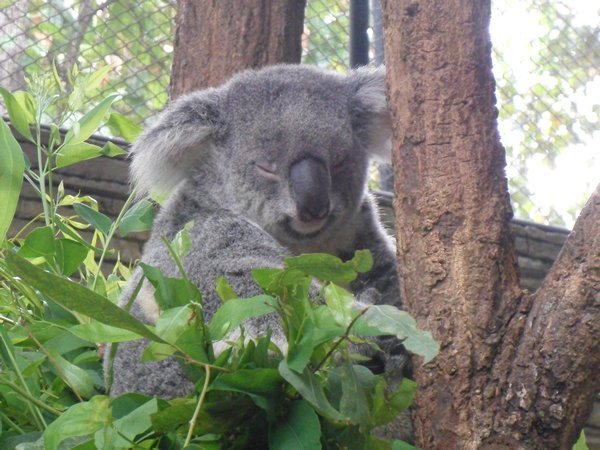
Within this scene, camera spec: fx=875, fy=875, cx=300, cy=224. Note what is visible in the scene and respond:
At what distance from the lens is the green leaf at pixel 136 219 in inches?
86.9

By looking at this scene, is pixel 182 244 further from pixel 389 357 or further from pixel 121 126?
pixel 121 126

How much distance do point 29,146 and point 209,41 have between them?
46.9 inches

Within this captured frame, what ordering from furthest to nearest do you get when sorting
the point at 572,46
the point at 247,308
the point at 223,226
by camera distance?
the point at 572,46, the point at 223,226, the point at 247,308

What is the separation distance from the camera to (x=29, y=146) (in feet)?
12.6

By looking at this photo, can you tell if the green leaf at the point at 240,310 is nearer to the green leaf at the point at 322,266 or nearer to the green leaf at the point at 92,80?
the green leaf at the point at 322,266

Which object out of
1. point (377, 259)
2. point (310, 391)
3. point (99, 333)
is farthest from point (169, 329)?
point (377, 259)

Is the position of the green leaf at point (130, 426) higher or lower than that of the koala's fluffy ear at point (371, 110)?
lower

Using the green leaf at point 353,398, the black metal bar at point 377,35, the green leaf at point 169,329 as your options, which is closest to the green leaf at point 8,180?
the green leaf at point 169,329

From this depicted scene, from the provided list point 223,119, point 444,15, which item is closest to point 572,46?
point 223,119

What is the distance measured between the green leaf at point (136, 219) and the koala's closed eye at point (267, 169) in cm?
35

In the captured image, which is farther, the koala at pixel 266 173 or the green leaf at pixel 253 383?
the koala at pixel 266 173

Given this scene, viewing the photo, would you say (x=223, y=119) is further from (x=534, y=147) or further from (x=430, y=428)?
(x=534, y=147)

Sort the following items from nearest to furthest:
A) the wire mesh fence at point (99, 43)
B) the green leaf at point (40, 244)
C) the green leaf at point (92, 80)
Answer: the green leaf at point (40, 244) < the green leaf at point (92, 80) < the wire mesh fence at point (99, 43)

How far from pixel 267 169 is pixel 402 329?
4.36ft
